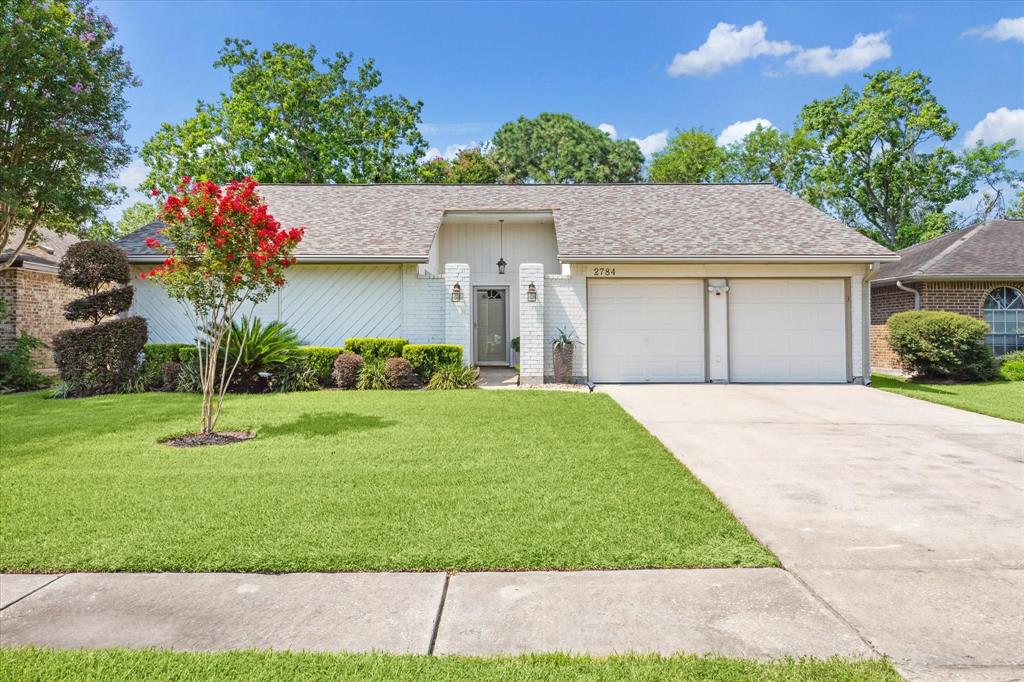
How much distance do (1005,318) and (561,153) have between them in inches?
991

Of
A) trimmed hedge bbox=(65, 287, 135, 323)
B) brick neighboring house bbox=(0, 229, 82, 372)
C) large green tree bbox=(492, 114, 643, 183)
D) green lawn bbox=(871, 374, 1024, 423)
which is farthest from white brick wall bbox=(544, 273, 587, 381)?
large green tree bbox=(492, 114, 643, 183)

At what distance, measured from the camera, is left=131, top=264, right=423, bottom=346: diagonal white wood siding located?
12.9m

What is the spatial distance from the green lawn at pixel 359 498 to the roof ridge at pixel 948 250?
12053 millimetres

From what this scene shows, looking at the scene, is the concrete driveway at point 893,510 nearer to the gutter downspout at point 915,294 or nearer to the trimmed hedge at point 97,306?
the gutter downspout at point 915,294

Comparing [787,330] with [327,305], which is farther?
[327,305]

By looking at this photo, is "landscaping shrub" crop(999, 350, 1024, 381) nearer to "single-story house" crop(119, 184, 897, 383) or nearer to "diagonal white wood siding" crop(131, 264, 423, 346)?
"single-story house" crop(119, 184, 897, 383)

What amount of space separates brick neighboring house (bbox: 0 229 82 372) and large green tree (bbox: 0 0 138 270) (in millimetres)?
499

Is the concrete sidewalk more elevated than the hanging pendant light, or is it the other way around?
the hanging pendant light

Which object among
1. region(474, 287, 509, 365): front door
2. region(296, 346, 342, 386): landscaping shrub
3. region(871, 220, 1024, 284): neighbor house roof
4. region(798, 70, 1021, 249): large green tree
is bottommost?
region(296, 346, 342, 386): landscaping shrub

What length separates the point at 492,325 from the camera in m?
15.0

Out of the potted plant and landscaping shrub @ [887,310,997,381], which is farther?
landscaping shrub @ [887,310,997,381]

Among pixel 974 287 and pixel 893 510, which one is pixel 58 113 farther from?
pixel 974 287

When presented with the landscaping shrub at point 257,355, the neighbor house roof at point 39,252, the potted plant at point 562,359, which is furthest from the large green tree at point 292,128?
the potted plant at point 562,359

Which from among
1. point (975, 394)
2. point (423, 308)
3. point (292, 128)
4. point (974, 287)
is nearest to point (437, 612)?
point (423, 308)
